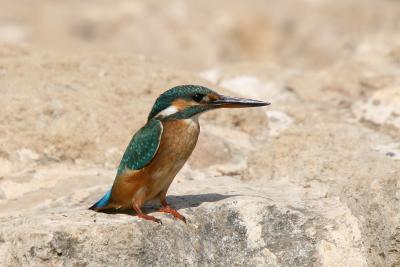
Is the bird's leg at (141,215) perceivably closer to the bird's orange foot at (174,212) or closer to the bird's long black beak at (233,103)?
the bird's orange foot at (174,212)

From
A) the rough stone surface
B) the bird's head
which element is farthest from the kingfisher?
the rough stone surface

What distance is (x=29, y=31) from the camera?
14969mm

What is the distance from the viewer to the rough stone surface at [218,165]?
15.0 feet

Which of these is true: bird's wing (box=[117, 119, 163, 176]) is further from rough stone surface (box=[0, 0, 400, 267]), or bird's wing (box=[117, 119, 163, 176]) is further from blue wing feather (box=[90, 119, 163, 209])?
rough stone surface (box=[0, 0, 400, 267])

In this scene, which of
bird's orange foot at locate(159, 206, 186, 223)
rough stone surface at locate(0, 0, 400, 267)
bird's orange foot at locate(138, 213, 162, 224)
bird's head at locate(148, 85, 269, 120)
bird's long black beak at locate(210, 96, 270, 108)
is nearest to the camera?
rough stone surface at locate(0, 0, 400, 267)

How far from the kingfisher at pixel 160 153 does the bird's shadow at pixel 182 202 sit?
0.07m

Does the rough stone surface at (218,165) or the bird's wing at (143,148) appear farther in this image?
the bird's wing at (143,148)

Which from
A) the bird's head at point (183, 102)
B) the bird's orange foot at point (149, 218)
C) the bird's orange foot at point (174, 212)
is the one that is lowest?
the bird's orange foot at point (149, 218)

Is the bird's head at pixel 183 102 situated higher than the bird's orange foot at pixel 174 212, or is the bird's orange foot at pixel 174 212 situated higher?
the bird's head at pixel 183 102

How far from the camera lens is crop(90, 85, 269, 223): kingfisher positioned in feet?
16.1

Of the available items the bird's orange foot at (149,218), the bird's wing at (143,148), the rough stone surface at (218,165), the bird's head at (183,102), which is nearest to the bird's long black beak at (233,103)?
the bird's head at (183,102)

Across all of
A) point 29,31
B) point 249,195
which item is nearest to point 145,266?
point 249,195

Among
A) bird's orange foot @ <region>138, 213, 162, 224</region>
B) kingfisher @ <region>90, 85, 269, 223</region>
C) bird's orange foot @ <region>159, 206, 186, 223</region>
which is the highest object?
kingfisher @ <region>90, 85, 269, 223</region>

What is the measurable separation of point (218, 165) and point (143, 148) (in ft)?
5.20
